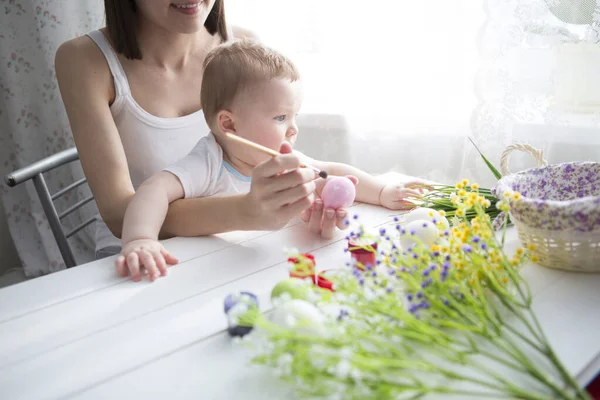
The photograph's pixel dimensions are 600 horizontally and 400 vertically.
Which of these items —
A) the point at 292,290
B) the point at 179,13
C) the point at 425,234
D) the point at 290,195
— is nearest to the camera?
the point at 292,290

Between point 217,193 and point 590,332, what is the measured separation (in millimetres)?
787

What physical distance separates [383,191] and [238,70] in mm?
389

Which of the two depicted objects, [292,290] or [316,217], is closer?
[292,290]

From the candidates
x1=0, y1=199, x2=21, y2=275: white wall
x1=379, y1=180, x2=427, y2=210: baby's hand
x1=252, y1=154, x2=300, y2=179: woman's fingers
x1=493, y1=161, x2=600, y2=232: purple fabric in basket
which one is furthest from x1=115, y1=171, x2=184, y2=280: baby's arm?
x1=0, y1=199, x2=21, y2=275: white wall

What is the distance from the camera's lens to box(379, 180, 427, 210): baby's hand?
114 centimetres

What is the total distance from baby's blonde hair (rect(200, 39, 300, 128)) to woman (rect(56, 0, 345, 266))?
0.19 metres

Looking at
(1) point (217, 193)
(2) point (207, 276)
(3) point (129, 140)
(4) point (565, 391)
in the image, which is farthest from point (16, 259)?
(4) point (565, 391)

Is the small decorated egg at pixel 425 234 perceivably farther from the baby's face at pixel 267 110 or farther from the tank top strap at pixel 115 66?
the tank top strap at pixel 115 66

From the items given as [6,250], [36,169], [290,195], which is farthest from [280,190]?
[6,250]

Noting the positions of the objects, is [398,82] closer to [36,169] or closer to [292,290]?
[36,169]

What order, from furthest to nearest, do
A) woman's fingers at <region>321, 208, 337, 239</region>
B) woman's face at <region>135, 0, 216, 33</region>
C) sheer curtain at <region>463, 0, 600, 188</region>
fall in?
sheer curtain at <region>463, 0, 600, 188</region> < woman's face at <region>135, 0, 216, 33</region> < woman's fingers at <region>321, 208, 337, 239</region>

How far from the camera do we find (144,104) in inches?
55.5

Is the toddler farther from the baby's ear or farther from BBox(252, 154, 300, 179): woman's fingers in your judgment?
BBox(252, 154, 300, 179): woman's fingers

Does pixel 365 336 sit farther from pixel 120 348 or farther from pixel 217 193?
pixel 217 193
